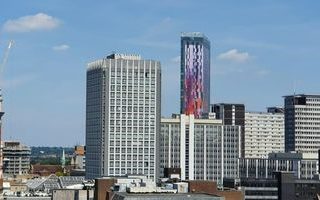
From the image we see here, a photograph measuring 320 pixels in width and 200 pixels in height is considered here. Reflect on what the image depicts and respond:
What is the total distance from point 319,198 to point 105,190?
53.0m

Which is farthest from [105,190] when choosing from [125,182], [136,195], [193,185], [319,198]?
[319,198]

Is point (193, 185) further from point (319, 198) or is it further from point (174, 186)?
point (319, 198)

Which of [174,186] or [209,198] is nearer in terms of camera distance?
[209,198]

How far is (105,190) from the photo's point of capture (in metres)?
172

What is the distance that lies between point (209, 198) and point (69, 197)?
189 ft

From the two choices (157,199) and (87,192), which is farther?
(87,192)

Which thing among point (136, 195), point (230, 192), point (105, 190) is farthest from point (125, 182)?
point (136, 195)

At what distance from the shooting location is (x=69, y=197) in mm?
186500

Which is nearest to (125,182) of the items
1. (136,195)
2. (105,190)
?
(105,190)

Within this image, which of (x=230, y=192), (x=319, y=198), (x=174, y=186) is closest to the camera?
(x=174, y=186)

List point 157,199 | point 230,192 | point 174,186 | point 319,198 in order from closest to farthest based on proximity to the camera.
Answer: point 157,199
point 174,186
point 230,192
point 319,198

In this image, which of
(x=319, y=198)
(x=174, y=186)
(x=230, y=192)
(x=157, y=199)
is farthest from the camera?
(x=319, y=198)

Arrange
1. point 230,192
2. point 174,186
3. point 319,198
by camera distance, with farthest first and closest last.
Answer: point 319,198
point 230,192
point 174,186

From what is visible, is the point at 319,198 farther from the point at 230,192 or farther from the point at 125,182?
the point at 125,182
